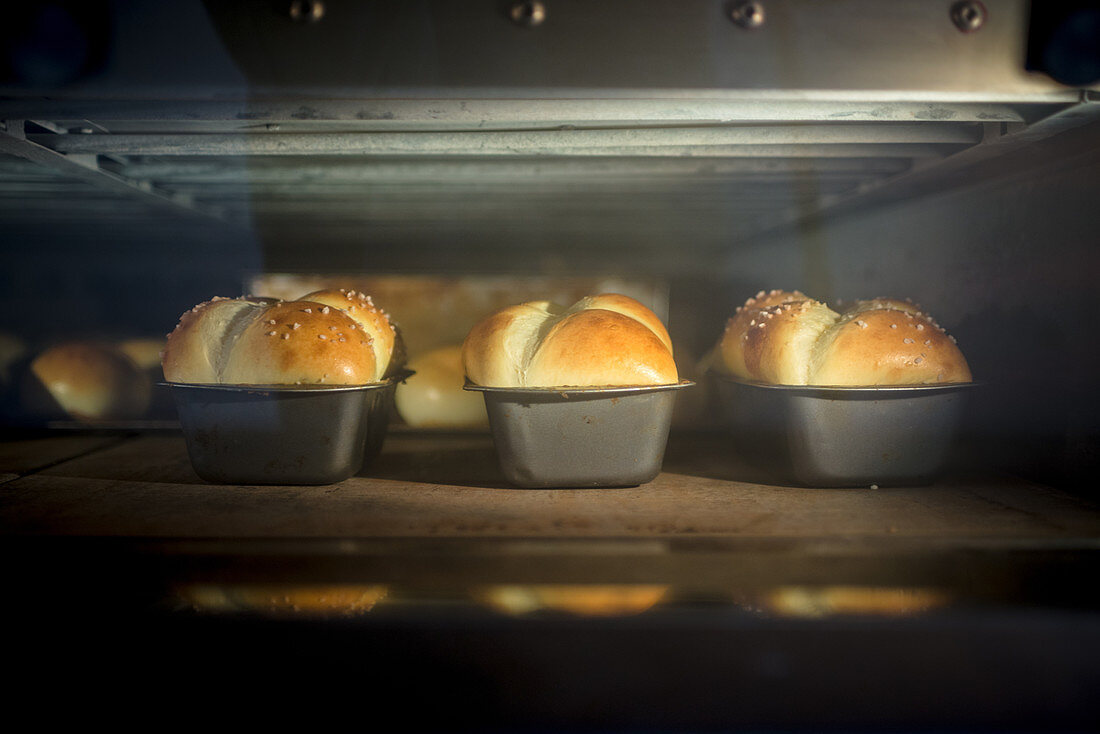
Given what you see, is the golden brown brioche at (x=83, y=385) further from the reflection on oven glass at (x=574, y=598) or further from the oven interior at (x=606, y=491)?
the reflection on oven glass at (x=574, y=598)

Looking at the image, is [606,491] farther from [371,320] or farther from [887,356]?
[371,320]

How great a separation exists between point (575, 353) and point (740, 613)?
0.50 metres

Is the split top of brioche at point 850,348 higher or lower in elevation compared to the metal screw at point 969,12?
lower

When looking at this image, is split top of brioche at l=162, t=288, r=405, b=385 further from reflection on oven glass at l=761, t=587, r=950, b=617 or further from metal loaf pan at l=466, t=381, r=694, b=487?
reflection on oven glass at l=761, t=587, r=950, b=617

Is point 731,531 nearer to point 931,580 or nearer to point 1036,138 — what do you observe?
point 931,580

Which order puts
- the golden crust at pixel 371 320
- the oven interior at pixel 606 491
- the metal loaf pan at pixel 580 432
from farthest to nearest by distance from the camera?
the golden crust at pixel 371 320, the metal loaf pan at pixel 580 432, the oven interior at pixel 606 491

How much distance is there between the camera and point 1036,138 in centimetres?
99

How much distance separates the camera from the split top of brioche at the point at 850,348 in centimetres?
107

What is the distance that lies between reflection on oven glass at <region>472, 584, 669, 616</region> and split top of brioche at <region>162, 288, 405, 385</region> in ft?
1.74

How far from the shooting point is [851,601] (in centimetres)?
71

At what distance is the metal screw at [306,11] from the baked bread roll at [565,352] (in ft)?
1.94

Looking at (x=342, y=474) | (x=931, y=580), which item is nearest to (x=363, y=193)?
(x=342, y=474)

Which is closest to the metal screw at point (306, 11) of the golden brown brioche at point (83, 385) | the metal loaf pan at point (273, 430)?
the metal loaf pan at point (273, 430)

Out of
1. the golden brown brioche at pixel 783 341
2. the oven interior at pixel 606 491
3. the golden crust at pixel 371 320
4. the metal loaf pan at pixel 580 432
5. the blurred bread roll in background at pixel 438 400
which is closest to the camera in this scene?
the oven interior at pixel 606 491
